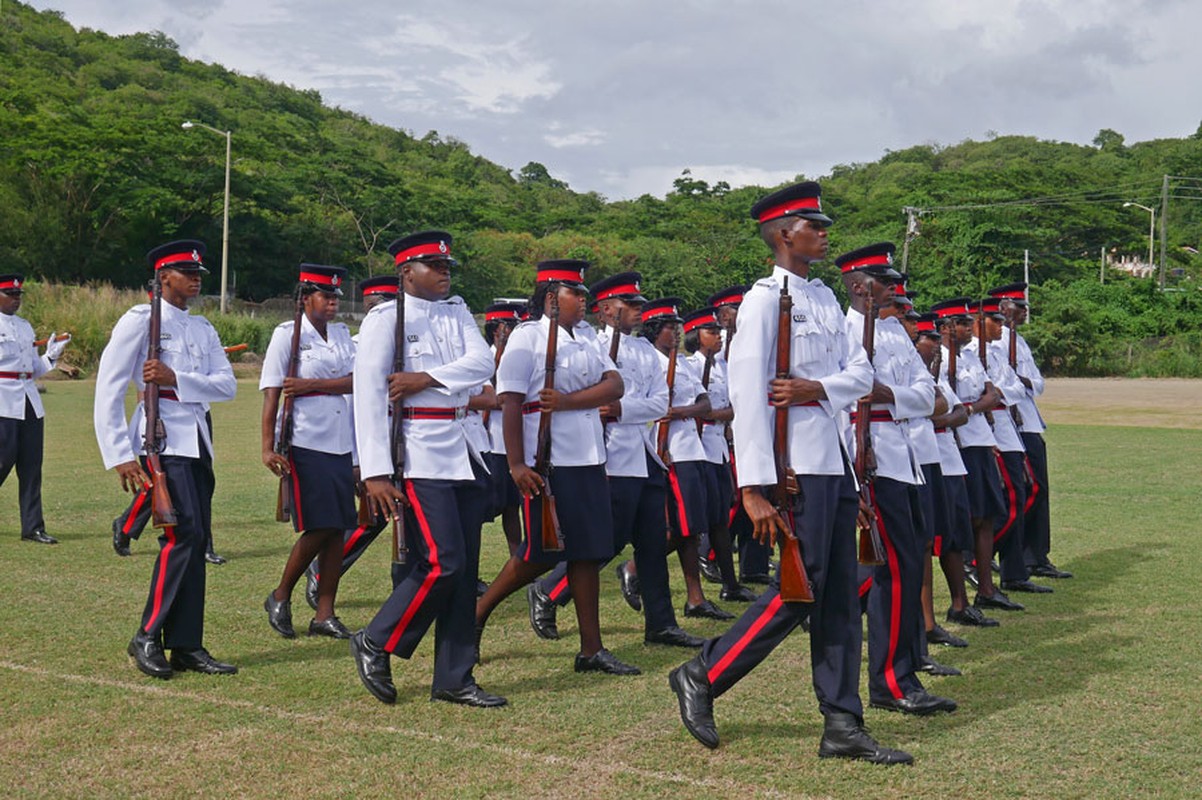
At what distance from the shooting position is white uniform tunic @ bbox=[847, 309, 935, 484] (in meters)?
6.18

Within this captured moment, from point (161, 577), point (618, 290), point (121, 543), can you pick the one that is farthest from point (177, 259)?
point (121, 543)

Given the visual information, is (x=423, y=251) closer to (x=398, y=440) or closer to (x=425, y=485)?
(x=398, y=440)

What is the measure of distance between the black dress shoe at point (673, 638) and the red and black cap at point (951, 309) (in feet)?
9.47

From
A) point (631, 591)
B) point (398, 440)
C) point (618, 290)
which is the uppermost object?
point (618, 290)

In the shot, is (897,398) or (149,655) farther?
(149,655)

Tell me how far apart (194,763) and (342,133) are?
101m

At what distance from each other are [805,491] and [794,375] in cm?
49

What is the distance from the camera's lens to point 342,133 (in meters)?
102

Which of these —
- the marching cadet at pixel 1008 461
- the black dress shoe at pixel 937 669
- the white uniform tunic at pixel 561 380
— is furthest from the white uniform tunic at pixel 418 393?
the marching cadet at pixel 1008 461

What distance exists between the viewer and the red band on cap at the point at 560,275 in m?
6.90

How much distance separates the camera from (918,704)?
19.4 feet

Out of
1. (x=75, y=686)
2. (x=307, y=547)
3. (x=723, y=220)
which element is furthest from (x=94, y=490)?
(x=723, y=220)

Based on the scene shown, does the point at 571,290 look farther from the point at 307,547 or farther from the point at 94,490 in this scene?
the point at 94,490

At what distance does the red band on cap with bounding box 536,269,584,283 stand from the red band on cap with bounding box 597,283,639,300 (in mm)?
1076
